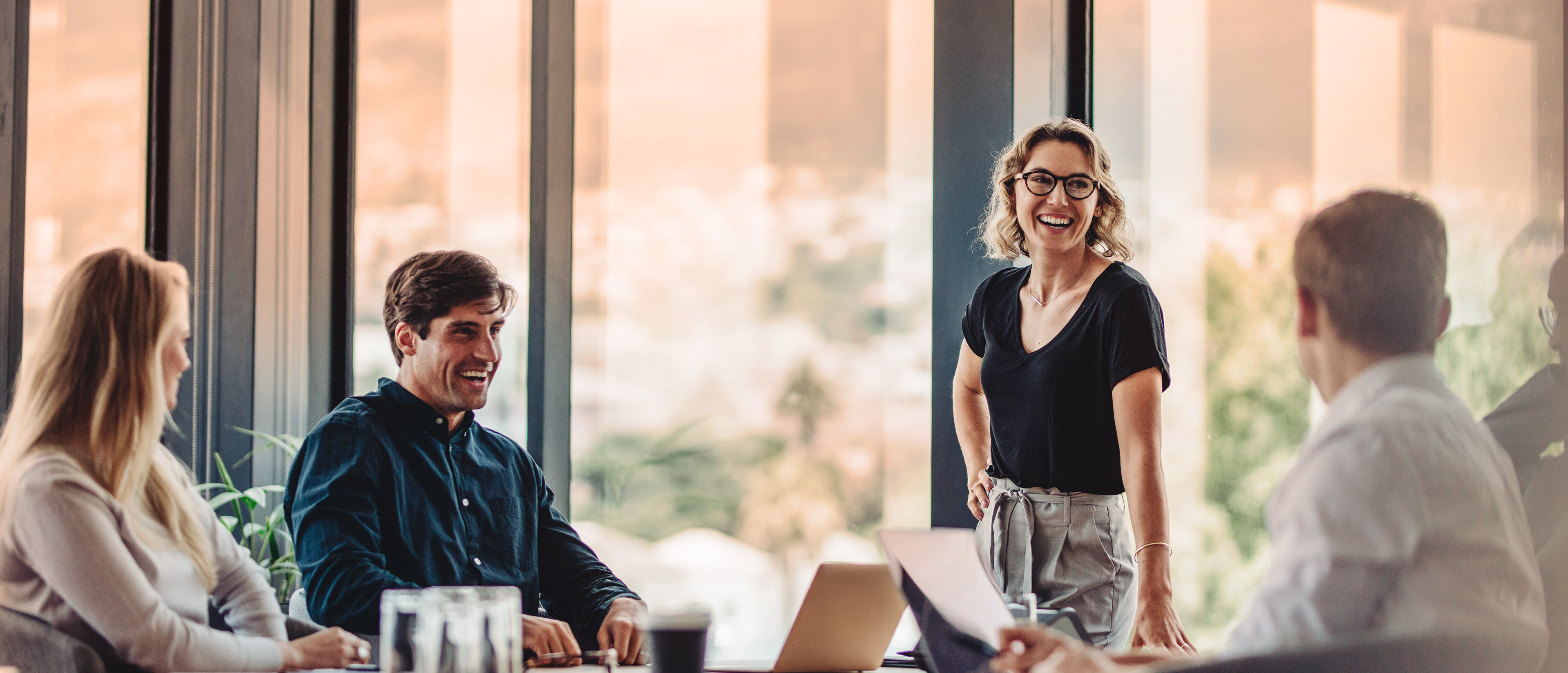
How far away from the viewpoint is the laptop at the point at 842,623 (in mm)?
1417

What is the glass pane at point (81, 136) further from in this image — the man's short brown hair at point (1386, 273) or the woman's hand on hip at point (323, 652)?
the man's short brown hair at point (1386, 273)

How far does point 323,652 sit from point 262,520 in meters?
1.71

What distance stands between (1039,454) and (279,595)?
2.07 metres

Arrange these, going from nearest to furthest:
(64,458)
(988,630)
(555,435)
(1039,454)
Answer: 1. (988,630)
2. (64,458)
3. (1039,454)
4. (555,435)

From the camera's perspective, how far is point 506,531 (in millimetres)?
2207

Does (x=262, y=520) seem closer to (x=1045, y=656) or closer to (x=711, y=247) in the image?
(x=711, y=247)

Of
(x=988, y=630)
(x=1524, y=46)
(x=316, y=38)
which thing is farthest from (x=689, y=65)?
(x=988, y=630)

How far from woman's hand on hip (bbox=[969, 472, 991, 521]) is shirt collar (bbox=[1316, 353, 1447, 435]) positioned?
127cm

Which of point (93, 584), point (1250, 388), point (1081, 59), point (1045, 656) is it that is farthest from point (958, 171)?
point (93, 584)

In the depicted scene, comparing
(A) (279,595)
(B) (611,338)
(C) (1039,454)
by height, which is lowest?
(A) (279,595)

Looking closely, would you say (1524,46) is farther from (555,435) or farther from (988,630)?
(555,435)

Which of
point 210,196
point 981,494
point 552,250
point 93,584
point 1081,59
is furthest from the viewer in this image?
point 552,250

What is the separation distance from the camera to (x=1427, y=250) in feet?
3.61

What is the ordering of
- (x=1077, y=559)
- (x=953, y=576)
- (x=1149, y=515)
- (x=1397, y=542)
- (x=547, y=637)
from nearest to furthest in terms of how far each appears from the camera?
1. (x=1397, y=542)
2. (x=953, y=576)
3. (x=547, y=637)
4. (x=1149, y=515)
5. (x=1077, y=559)
